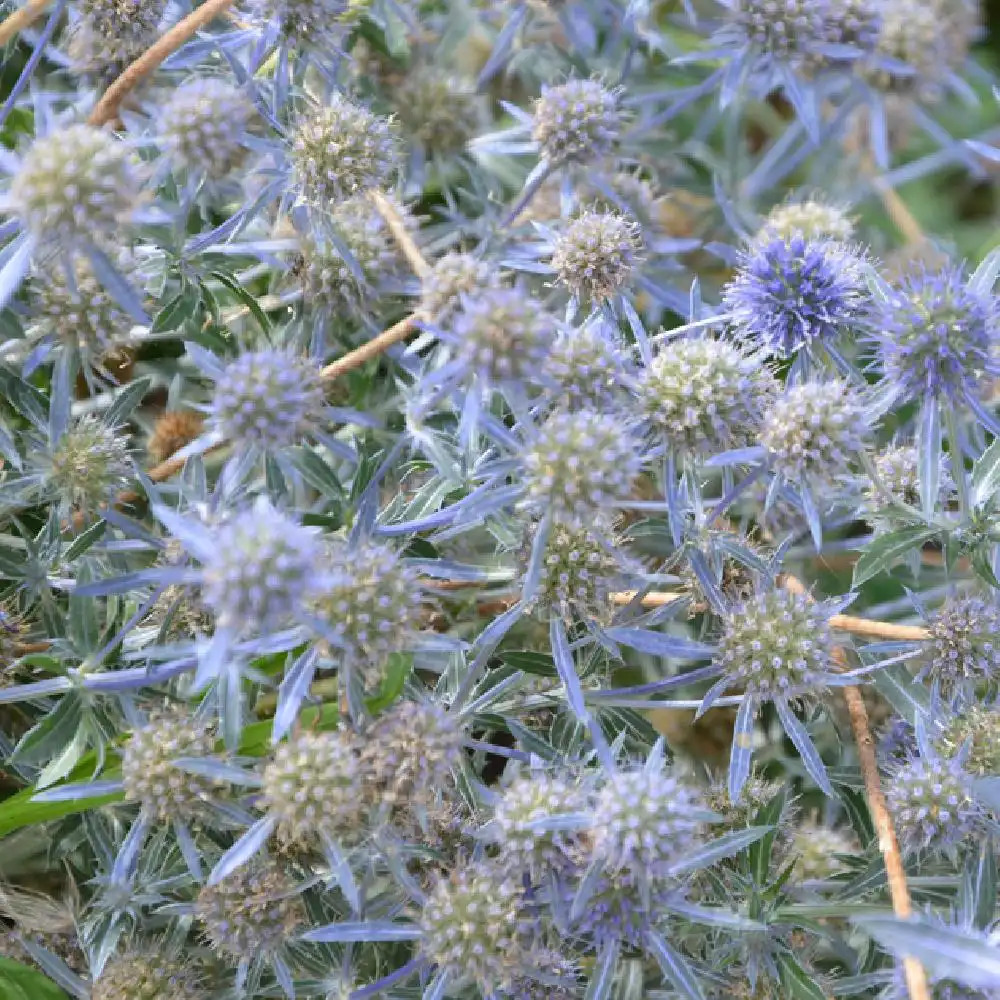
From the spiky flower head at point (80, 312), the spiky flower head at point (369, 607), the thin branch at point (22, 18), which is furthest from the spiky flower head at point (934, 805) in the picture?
the thin branch at point (22, 18)

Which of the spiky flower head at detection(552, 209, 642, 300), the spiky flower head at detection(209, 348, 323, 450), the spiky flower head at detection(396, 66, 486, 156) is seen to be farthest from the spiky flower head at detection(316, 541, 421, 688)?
the spiky flower head at detection(396, 66, 486, 156)

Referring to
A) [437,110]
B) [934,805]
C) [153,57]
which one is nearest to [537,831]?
[934,805]

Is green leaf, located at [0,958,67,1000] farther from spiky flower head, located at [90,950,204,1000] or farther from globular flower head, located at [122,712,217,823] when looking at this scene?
globular flower head, located at [122,712,217,823]

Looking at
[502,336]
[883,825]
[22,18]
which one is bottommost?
[883,825]

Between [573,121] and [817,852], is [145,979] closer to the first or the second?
[817,852]

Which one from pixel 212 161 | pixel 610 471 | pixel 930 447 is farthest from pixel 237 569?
pixel 930 447
